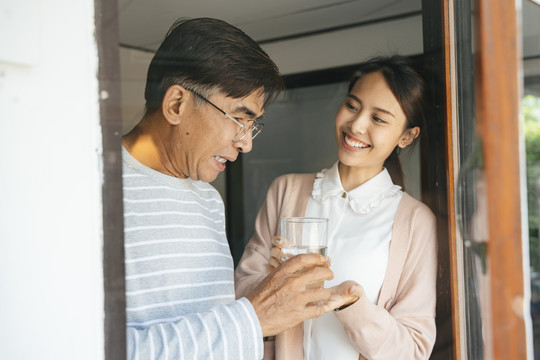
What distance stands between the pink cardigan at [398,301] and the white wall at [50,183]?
0.89 metres

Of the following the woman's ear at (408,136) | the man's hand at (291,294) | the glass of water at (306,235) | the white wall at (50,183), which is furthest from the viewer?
the woman's ear at (408,136)

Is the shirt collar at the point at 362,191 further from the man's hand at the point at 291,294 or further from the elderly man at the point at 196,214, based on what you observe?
the man's hand at the point at 291,294

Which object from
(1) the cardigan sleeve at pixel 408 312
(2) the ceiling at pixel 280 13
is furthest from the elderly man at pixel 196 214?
(2) the ceiling at pixel 280 13

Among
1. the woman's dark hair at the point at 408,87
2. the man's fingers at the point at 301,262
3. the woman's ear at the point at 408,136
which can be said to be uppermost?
the woman's dark hair at the point at 408,87

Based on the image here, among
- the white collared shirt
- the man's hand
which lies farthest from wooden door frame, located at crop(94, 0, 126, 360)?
the white collared shirt

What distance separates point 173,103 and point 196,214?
12.7 inches

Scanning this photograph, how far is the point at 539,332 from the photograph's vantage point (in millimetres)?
1103

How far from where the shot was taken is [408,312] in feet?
5.06

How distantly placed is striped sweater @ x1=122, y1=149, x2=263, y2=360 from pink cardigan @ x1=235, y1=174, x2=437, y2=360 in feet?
0.96

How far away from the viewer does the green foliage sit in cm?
106

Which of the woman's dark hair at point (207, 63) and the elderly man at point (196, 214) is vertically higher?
the woman's dark hair at point (207, 63)

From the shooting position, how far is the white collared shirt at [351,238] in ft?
5.28

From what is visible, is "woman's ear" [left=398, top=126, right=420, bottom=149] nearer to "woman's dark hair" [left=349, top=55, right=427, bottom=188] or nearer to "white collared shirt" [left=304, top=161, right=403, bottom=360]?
"woman's dark hair" [left=349, top=55, right=427, bottom=188]

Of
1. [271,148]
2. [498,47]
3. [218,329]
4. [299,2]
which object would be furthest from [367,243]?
[271,148]
